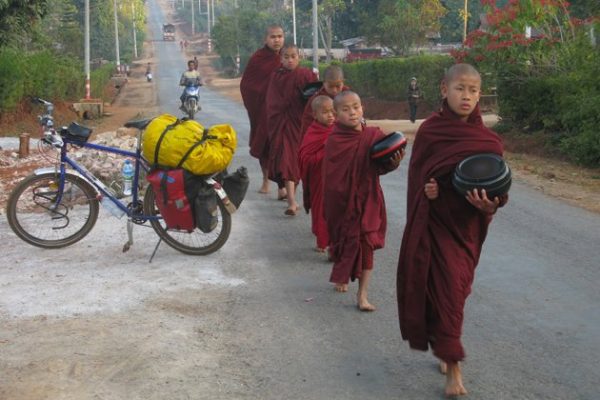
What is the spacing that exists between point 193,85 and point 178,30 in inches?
4118

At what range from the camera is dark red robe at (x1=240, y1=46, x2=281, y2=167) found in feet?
34.1

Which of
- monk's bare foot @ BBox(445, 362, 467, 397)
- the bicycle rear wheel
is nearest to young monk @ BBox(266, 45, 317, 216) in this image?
the bicycle rear wheel

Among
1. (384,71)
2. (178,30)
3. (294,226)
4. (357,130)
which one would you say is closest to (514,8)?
(294,226)

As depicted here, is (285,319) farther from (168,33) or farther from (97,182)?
(168,33)

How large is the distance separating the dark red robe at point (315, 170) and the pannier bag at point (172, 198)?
1.10 m

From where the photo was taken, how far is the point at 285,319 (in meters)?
5.52

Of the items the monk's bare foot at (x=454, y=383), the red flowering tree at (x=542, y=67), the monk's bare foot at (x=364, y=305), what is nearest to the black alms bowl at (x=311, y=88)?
the monk's bare foot at (x=364, y=305)

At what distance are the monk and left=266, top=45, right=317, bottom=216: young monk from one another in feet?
2.19

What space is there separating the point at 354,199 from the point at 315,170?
1465 mm

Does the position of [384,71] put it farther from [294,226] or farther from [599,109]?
[294,226]

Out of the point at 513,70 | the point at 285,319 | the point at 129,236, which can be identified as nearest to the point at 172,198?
the point at 129,236

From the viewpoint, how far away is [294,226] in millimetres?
8531

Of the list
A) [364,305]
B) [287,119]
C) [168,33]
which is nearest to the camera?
[364,305]

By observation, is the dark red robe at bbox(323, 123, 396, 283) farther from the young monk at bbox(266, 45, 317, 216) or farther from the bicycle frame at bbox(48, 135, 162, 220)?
the young monk at bbox(266, 45, 317, 216)
